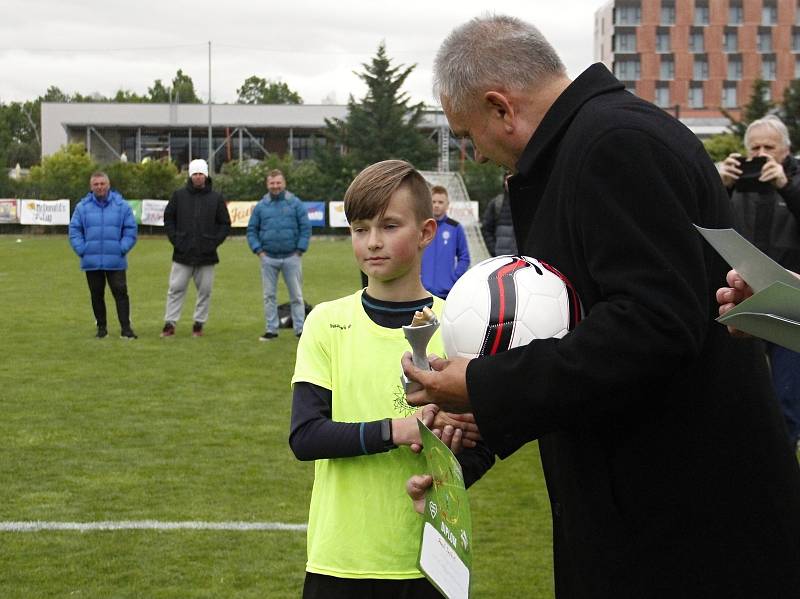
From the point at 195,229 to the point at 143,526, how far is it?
896 centimetres

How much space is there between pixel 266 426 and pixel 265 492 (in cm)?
221

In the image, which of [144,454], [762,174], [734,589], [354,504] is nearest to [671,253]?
[734,589]

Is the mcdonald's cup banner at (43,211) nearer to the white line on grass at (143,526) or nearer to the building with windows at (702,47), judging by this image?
the white line on grass at (143,526)

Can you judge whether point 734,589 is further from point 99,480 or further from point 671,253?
point 99,480

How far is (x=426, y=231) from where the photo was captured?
344cm

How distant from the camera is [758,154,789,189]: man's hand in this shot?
22.9 feet

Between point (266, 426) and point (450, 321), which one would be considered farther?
point (266, 426)

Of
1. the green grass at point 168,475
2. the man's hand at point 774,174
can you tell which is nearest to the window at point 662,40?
the green grass at point 168,475

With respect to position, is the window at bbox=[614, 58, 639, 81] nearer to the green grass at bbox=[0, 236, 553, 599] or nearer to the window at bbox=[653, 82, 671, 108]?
the window at bbox=[653, 82, 671, 108]

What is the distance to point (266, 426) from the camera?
31.1 feet

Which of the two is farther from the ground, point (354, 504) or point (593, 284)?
point (593, 284)

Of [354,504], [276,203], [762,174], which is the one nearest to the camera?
[354,504]

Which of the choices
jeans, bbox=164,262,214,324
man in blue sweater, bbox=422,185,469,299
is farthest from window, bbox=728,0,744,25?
man in blue sweater, bbox=422,185,469,299

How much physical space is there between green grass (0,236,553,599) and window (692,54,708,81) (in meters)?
94.0
